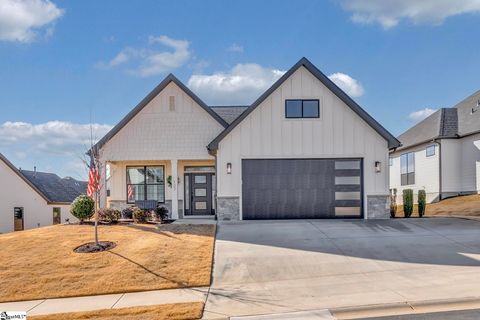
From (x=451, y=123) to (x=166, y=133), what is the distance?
19585mm

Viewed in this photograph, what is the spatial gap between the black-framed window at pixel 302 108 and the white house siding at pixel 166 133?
347 cm

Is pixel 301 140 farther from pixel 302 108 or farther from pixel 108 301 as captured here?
pixel 108 301

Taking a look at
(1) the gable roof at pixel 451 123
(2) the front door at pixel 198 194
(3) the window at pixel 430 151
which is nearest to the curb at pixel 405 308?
(2) the front door at pixel 198 194

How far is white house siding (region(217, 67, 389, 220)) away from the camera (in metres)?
16.5

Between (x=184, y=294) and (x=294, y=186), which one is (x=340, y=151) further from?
(x=184, y=294)

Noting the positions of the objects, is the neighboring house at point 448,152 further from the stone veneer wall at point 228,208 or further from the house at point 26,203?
the house at point 26,203

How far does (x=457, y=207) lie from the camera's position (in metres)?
20.9

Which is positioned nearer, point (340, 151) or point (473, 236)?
point (473, 236)

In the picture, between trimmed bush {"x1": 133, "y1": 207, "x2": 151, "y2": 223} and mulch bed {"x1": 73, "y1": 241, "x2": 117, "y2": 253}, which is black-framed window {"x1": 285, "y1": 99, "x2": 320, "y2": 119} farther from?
mulch bed {"x1": 73, "y1": 241, "x2": 117, "y2": 253}

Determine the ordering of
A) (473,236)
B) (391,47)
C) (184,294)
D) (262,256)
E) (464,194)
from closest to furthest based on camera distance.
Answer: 1. (184,294)
2. (262,256)
3. (473,236)
4. (391,47)
5. (464,194)

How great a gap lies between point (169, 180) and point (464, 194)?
61.0ft

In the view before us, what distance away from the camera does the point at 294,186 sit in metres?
16.6

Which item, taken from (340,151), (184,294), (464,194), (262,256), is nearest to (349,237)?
(262,256)

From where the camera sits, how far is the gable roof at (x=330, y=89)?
16344 millimetres
